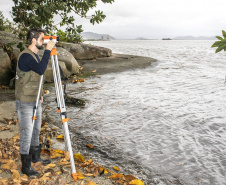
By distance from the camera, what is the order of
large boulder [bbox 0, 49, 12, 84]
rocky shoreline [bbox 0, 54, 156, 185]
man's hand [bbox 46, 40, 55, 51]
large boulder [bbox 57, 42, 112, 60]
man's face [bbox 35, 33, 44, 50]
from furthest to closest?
large boulder [bbox 57, 42, 112, 60] → large boulder [bbox 0, 49, 12, 84] → rocky shoreline [bbox 0, 54, 156, 185] → man's face [bbox 35, 33, 44, 50] → man's hand [bbox 46, 40, 55, 51]

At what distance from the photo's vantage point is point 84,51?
16.2 m

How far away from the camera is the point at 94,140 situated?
16.6 ft

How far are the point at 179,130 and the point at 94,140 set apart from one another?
2.22 m

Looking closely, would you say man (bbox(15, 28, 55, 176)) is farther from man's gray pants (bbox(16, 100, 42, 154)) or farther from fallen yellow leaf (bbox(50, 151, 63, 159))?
fallen yellow leaf (bbox(50, 151, 63, 159))

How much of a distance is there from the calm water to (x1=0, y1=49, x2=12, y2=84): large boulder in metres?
2.45

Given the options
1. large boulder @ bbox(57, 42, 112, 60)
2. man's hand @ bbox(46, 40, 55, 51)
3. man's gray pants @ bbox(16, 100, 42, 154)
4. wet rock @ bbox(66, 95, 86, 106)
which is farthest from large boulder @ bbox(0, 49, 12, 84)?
man's hand @ bbox(46, 40, 55, 51)

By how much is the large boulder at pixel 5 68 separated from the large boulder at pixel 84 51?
20.1 feet

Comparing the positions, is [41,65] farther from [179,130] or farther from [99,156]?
[179,130]

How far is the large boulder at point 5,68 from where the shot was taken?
8.93 meters

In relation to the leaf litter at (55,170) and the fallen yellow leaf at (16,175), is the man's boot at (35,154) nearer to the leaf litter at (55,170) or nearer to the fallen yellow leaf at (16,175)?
the leaf litter at (55,170)

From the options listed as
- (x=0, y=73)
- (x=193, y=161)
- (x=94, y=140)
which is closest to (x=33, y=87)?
(x=94, y=140)

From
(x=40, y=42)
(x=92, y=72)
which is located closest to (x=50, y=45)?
(x=40, y=42)

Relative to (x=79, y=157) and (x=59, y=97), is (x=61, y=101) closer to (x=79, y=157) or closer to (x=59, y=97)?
(x=59, y=97)

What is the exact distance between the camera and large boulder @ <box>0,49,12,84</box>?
8930 mm
